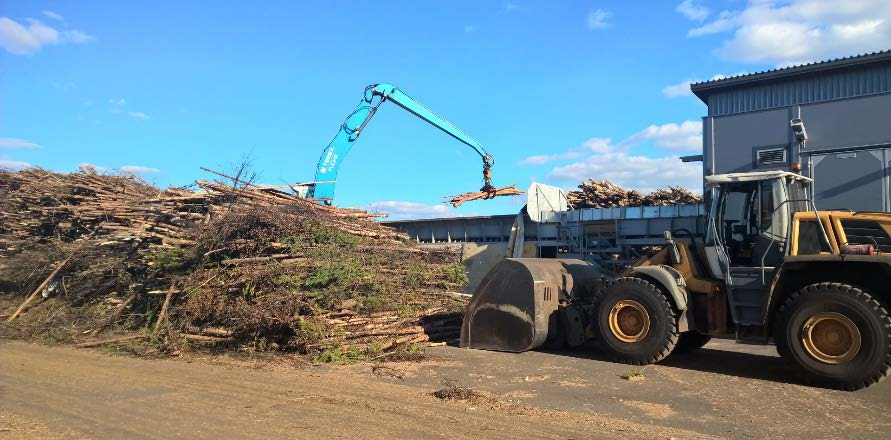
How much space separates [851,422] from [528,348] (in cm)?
469

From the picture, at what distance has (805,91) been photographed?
17.8 metres

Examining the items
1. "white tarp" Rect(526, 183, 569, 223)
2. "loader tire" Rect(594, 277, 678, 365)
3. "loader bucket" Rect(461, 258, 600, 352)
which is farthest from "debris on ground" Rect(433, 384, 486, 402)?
"white tarp" Rect(526, 183, 569, 223)

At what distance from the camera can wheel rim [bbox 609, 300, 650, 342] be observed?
894cm

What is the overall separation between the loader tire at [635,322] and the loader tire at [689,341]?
3.24ft

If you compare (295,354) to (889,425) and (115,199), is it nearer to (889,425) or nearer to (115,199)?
(889,425)

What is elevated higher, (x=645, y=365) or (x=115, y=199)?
(x=115, y=199)

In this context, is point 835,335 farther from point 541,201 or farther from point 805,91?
point 805,91

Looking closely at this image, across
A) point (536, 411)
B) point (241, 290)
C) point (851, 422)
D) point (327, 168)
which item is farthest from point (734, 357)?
point (327, 168)

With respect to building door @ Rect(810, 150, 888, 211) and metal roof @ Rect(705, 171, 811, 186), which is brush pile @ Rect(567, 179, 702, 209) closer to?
building door @ Rect(810, 150, 888, 211)

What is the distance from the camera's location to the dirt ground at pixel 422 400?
557 centimetres

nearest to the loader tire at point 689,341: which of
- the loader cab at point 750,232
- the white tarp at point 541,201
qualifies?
the loader cab at point 750,232

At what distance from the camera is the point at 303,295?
9.73 metres

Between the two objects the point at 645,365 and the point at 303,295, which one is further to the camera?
the point at 303,295

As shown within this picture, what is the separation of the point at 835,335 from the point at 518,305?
4.36 m
